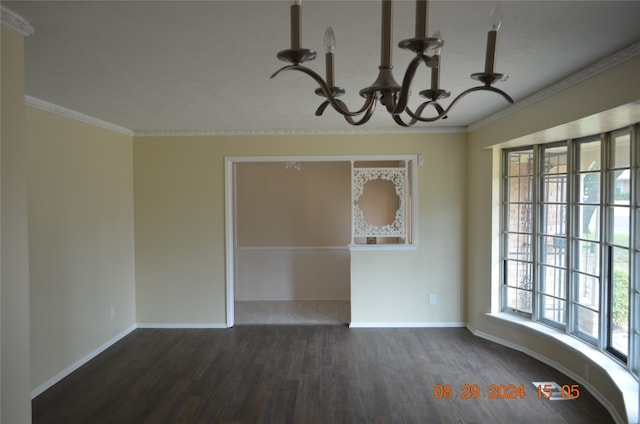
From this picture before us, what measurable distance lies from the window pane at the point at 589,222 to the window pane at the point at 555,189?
0.26 metres

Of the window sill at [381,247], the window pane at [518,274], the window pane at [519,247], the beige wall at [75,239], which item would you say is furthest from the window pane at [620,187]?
the beige wall at [75,239]

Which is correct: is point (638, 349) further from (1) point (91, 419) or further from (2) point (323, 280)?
(2) point (323, 280)

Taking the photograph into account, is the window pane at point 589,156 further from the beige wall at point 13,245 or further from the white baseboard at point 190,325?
the white baseboard at point 190,325

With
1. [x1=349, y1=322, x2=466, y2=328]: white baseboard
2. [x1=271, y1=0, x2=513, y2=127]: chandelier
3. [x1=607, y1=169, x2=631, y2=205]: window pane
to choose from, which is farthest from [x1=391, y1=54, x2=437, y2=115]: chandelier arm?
[x1=349, y1=322, x2=466, y2=328]: white baseboard

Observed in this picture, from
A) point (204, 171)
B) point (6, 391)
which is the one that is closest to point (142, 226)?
point (204, 171)

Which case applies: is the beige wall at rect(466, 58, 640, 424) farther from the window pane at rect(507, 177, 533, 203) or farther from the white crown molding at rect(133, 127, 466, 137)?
the white crown molding at rect(133, 127, 466, 137)

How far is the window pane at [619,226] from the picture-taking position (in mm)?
3232

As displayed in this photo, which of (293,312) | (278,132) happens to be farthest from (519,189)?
(293,312)

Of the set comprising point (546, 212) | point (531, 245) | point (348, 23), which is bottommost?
point (531, 245)

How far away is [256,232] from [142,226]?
6.58ft

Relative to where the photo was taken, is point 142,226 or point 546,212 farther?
point 142,226

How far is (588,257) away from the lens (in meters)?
3.72

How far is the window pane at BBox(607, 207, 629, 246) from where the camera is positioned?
3.23 metres

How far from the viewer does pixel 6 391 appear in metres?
1.95
